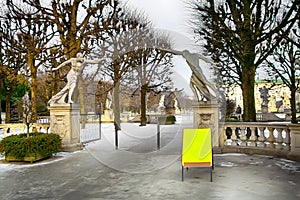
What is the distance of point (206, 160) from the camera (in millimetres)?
4793

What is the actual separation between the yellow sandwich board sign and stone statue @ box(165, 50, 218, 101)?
7.04ft

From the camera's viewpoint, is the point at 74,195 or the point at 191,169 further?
the point at 191,169

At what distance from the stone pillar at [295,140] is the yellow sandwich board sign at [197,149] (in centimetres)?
220

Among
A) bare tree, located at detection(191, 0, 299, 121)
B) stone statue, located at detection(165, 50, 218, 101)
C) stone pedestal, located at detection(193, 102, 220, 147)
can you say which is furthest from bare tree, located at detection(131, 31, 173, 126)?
stone pedestal, located at detection(193, 102, 220, 147)

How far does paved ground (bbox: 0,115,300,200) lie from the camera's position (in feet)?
13.4

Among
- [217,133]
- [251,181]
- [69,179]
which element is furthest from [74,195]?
[217,133]

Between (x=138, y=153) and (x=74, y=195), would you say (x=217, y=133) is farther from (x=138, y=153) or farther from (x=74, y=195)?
(x=74, y=195)

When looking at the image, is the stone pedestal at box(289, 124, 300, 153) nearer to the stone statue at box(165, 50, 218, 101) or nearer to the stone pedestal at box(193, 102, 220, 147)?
the stone pedestal at box(193, 102, 220, 147)

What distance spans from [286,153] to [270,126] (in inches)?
27.3

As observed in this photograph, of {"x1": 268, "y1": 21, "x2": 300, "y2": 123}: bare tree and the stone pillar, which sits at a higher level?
{"x1": 268, "y1": 21, "x2": 300, "y2": 123}: bare tree

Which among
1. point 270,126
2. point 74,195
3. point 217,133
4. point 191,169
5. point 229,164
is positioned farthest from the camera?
point 217,133

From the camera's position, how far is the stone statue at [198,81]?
7.27 m

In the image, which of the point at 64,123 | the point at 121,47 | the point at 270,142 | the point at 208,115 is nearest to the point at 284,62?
the point at 121,47

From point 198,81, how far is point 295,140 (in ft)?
8.59
